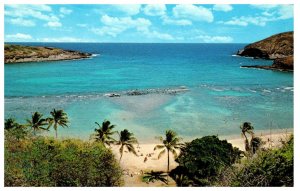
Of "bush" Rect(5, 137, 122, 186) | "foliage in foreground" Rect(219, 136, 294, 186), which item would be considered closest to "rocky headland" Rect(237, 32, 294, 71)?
"bush" Rect(5, 137, 122, 186)

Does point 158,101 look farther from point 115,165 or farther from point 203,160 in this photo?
point 115,165

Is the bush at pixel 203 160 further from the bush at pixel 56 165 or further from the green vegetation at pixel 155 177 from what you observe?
the bush at pixel 56 165

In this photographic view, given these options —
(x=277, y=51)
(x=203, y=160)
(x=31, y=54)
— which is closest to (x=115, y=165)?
(x=203, y=160)

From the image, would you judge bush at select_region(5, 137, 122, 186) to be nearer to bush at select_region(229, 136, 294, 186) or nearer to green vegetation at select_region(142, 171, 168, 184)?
green vegetation at select_region(142, 171, 168, 184)

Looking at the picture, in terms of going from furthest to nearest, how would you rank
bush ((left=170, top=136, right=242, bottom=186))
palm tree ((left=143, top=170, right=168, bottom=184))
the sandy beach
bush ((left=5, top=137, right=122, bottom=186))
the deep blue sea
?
1. the deep blue sea
2. the sandy beach
3. palm tree ((left=143, top=170, right=168, bottom=184))
4. bush ((left=170, top=136, right=242, bottom=186))
5. bush ((left=5, top=137, right=122, bottom=186))

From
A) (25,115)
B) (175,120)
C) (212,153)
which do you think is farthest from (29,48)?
(212,153)

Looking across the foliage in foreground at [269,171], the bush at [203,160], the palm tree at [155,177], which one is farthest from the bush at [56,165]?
the foliage in foreground at [269,171]
